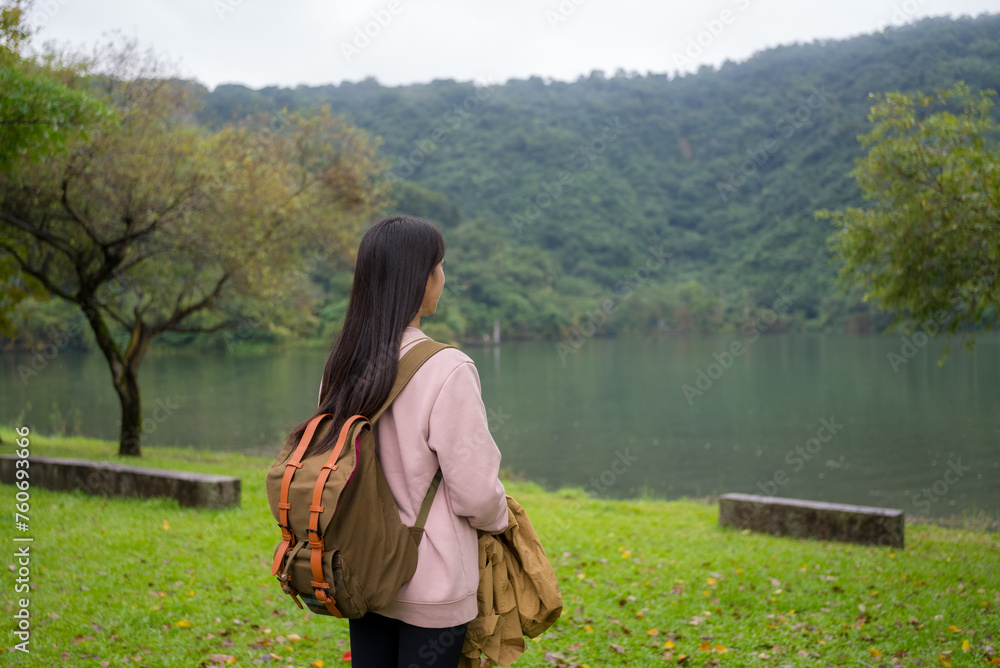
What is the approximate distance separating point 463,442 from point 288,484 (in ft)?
1.39

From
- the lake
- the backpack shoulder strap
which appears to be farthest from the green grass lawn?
the lake

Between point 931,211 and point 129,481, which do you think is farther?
point 931,211

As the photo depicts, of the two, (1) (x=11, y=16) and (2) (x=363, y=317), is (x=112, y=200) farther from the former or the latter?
(2) (x=363, y=317)

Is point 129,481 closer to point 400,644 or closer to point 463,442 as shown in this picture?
point 400,644

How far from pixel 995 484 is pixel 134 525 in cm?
1529

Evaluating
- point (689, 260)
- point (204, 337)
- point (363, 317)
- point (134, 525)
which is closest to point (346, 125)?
point (134, 525)

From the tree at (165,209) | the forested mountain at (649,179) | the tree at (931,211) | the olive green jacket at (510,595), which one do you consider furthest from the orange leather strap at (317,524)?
the forested mountain at (649,179)

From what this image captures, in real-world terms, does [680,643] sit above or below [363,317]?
below

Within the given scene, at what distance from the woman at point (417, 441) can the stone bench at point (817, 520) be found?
599 centimetres

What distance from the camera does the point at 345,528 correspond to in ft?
5.83

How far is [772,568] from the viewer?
579 cm

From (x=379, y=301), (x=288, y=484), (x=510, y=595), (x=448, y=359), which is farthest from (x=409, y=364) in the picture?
(x=510, y=595)

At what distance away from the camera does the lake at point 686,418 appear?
15.9 metres

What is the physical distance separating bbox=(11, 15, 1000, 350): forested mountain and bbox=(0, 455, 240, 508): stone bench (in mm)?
46619
